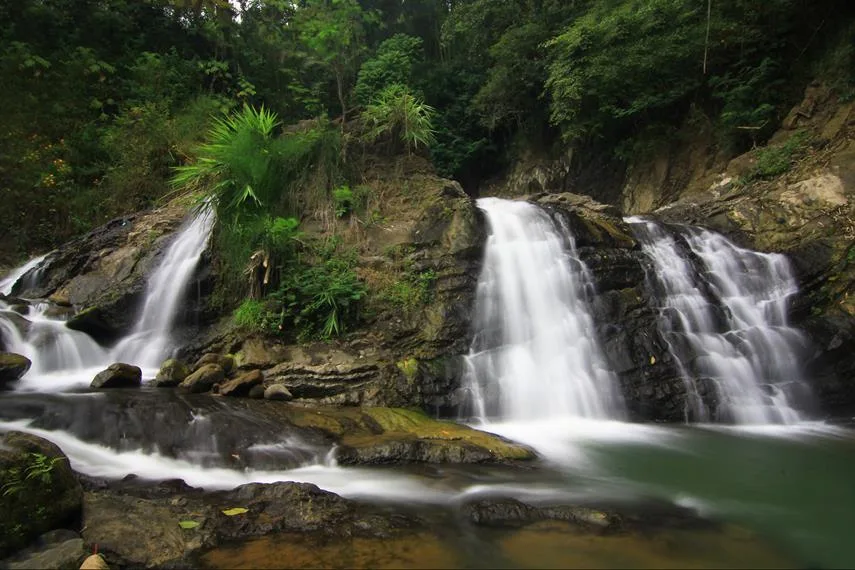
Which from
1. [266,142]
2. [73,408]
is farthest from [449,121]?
[73,408]

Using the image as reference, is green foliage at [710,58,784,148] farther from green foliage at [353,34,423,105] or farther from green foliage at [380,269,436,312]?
green foliage at [380,269,436,312]

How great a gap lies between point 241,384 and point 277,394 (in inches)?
19.3

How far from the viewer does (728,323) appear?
9258mm

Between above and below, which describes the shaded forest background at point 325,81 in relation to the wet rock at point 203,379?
above

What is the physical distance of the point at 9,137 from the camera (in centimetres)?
1356

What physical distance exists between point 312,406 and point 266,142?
4.99 meters

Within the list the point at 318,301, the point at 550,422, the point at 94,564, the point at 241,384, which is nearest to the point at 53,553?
the point at 94,564

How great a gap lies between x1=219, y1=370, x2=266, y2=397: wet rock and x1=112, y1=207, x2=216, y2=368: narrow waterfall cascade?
6.51ft

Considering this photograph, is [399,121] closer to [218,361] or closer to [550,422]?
[218,361]

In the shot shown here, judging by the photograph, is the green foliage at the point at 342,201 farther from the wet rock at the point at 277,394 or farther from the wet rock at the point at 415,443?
the wet rock at the point at 415,443

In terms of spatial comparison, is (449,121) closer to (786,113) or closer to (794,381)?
(786,113)

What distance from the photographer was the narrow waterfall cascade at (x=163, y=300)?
8.75m

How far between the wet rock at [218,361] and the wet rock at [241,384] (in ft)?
1.57

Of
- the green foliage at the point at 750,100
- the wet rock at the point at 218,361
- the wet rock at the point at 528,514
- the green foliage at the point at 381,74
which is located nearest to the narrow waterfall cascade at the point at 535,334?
the wet rock at the point at 528,514
